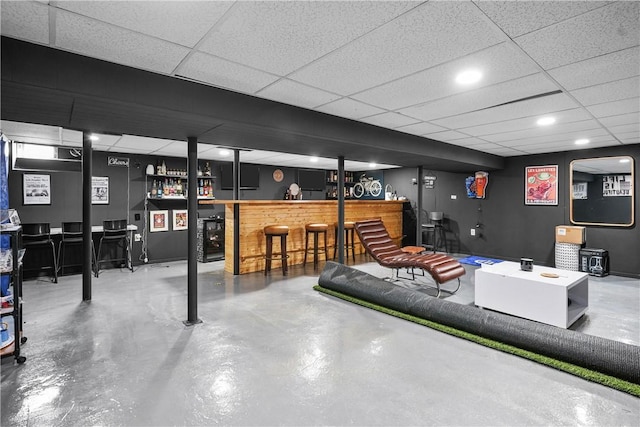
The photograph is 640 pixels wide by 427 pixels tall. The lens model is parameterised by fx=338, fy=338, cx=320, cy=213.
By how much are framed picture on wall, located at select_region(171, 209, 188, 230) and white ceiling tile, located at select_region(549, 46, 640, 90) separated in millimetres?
7317

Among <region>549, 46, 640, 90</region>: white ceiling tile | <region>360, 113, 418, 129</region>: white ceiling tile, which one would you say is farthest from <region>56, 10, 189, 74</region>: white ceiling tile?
<region>549, 46, 640, 90</region>: white ceiling tile

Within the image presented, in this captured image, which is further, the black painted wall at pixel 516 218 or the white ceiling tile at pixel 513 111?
the black painted wall at pixel 516 218

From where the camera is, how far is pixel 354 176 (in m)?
11.7

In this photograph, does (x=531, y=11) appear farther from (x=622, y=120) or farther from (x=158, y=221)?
(x=158, y=221)

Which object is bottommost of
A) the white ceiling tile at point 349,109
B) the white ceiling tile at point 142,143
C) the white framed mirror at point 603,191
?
the white framed mirror at point 603,191

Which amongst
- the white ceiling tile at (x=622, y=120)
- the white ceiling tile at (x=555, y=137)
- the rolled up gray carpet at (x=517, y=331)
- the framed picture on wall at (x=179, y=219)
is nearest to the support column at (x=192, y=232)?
the rolled up gray carpet at (x=517, y=331)

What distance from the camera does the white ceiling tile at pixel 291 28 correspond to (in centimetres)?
179

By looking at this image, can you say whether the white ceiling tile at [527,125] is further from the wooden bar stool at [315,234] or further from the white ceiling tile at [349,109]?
the wooden bar stool at [315,234]

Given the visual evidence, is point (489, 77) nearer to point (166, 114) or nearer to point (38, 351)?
point (166, 114)

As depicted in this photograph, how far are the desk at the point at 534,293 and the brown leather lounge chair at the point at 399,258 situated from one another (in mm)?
547

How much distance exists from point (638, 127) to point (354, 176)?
25.3 ft

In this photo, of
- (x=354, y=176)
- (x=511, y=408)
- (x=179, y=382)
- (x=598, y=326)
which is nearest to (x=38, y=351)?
(x=179, y=382)

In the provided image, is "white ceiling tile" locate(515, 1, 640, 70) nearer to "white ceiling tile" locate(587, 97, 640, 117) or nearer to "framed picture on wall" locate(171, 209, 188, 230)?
"white ceiling tile" locate(587, 97, 640, 117)

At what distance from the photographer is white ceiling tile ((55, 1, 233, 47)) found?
176 cm
